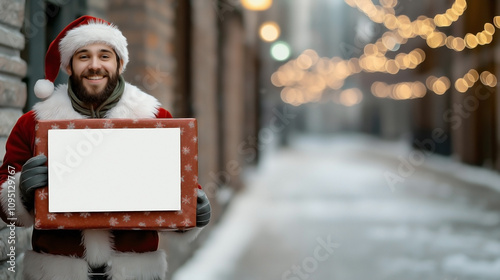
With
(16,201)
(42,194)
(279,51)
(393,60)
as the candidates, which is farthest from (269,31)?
(393,60)

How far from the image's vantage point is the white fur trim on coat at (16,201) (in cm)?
218

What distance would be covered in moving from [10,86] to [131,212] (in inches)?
45.3

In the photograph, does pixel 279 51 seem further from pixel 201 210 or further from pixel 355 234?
pixel 201 210

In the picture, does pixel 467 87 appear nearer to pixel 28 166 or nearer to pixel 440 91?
pixel 440 91

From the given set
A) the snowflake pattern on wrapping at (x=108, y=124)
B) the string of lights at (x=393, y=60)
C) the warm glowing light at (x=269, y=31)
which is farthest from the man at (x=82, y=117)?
the string of lights at (x=393, y=60)

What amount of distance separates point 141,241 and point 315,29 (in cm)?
4681

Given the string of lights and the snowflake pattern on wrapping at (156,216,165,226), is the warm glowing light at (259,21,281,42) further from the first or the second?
the snowflake pattern on wrapping at (156,216,165,226)

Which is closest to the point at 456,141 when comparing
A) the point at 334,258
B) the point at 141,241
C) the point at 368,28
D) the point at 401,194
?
the point at 368,28

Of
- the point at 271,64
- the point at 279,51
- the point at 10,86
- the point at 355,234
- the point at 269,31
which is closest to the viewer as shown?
the point at 10,86

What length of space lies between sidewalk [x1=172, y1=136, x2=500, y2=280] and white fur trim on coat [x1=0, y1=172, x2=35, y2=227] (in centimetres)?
348

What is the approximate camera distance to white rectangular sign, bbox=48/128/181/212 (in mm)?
2055

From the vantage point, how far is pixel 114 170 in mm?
2092

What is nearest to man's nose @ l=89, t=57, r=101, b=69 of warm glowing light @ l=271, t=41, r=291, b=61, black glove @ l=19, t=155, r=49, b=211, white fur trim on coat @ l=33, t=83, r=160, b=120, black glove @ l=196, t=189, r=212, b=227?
white fur trim on coat @ l=33, t=83, r=160, b=120

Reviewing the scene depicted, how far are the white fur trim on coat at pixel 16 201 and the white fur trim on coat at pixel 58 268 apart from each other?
0.53ft
